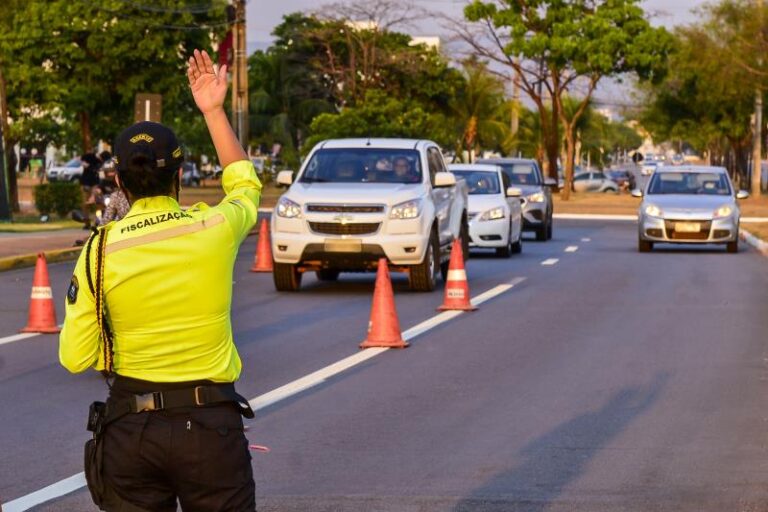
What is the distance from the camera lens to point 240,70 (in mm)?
36344

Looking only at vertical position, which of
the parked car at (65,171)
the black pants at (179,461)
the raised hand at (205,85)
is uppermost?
the raised hand at (205,85)

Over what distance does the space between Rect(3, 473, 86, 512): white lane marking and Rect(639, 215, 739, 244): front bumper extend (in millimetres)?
21388

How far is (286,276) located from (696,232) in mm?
11155

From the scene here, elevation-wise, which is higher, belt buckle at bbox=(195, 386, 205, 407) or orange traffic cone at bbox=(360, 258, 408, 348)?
belt buckle at bbox=(195, 386, 205, 407)

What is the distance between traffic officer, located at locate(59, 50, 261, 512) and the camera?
445 centimetres

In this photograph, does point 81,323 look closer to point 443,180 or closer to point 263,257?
point 443,180

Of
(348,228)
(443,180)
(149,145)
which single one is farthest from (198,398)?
(443,180)

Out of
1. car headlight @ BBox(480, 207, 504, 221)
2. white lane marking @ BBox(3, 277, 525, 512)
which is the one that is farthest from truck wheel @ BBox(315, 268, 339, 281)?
car headlight @ BBox(480, 207, 504, 221)

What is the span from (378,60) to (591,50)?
44.1 ft

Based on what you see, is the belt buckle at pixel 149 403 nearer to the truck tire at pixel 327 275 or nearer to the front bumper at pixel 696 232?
the truck tire at pixel 327 275

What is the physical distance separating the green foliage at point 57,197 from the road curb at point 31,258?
1102 centimetres

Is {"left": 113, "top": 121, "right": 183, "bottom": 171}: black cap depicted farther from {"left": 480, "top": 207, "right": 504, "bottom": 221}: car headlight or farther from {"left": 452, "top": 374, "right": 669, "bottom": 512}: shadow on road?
{"left": 480, "top": 207, "right": 504, "bottom": 221}: car headlight

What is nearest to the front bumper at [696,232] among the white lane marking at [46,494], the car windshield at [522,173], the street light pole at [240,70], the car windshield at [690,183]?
the car windshield at [690,183]

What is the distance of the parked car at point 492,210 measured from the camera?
26953mm
